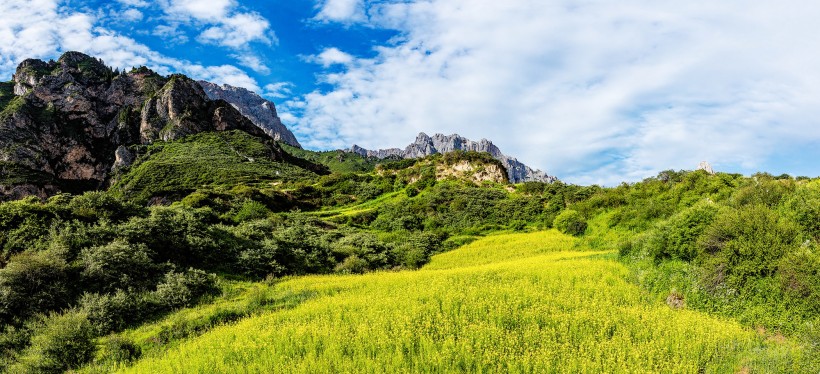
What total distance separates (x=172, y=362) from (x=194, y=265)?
951 centimetres

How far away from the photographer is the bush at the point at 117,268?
14.7 metres

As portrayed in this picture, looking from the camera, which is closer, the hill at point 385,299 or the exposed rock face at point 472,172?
the hill at point 385,299

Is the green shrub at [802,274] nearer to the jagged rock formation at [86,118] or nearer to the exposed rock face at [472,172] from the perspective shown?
the exposed rock face at [472,172]

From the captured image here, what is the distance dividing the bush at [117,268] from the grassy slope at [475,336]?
321cm

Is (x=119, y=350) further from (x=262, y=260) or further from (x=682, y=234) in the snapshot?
(x=682, y=234)

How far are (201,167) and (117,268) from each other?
107624mm

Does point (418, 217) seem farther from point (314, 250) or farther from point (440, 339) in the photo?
point (440, 339)

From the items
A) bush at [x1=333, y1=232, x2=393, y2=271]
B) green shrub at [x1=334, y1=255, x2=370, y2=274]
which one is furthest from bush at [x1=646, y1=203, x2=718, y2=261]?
bush at [x1=333, y1=232, x2=393, y2=271]

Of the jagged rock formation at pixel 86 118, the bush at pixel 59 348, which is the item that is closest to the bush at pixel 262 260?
the bush at pixel 59 348

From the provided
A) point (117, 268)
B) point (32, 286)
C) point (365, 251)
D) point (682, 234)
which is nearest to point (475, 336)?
point (682, 234)

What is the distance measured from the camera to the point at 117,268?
1521 centimetres

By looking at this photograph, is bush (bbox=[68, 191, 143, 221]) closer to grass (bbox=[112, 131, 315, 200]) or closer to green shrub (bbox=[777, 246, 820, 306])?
green shrub (bbox=[777, 246, 820, 306])

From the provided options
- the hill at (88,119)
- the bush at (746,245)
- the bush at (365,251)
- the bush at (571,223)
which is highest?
the hill at (88,119)

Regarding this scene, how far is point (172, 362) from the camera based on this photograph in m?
10.5
